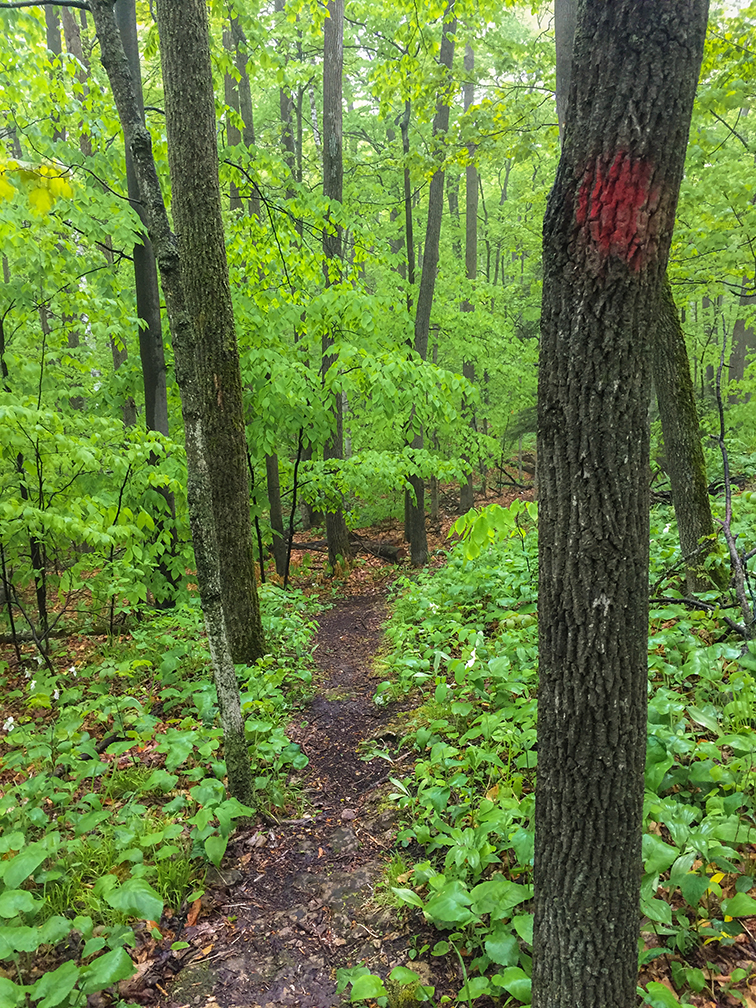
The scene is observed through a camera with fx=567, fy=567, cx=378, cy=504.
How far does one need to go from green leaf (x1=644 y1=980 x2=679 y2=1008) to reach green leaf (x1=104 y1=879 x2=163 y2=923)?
5.82 feet

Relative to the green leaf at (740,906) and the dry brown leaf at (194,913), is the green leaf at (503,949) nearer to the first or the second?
the green leaf at (740,906)

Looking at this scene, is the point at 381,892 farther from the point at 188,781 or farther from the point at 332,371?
the point at 332,371

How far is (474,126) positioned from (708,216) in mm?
3251

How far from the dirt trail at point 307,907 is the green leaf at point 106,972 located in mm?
309

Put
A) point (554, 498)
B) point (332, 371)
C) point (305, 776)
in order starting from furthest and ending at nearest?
point (332, 371)
point (305, 776)
point (554, 498)

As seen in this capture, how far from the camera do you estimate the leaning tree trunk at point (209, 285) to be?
3.79m

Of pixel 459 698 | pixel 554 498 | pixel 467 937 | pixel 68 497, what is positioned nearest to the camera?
pixel 554 498

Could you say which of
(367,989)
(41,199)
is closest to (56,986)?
(367,989)

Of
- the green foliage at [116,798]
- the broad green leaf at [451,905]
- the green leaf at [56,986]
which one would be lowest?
the green foliage at [116,798]

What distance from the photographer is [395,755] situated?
383 cm

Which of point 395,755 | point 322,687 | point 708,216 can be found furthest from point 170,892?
point 708,216

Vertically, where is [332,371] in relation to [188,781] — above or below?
above

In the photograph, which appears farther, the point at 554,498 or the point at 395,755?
the point at 395,755

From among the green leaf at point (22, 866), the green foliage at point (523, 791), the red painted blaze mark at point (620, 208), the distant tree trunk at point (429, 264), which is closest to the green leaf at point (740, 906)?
the green foliage at point (523, 791)
